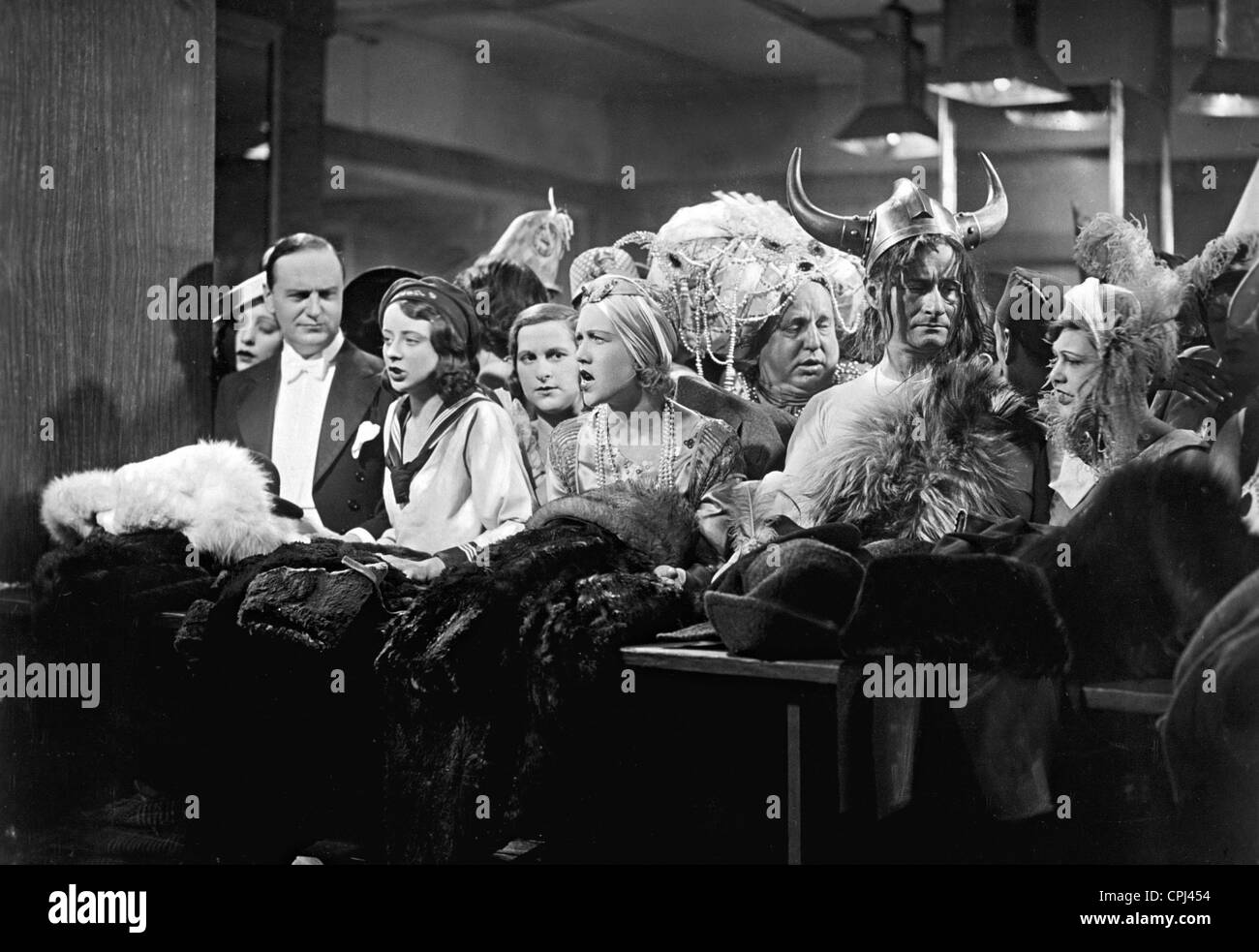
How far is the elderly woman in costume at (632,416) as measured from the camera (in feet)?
11.0

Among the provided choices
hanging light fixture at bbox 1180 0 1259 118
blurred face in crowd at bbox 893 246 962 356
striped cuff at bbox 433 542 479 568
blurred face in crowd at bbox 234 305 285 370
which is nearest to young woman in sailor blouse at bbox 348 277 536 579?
striped cuff at bbox 433 542 479 568

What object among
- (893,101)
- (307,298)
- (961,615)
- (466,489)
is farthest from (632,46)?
(961,615)

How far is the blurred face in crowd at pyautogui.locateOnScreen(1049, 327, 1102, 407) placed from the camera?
10.5 feet

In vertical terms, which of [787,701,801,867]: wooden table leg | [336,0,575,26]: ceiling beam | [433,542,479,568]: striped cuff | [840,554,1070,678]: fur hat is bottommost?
[787,701,801,867]: wooden table leg

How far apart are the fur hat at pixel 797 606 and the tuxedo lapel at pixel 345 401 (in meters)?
1.00

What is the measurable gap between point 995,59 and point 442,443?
4.71 feet

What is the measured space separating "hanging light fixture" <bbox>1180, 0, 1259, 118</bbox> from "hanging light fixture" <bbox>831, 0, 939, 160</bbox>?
52 cm

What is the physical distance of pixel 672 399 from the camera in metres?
3.37

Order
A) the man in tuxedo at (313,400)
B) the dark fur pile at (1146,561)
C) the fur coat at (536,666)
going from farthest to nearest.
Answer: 1. the man in tuxedo at (313,400)
2. the fur coat at (536,666)
3. the dark fur pile at (1146,561)

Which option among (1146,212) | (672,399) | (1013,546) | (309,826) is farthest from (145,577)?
(1146,212)

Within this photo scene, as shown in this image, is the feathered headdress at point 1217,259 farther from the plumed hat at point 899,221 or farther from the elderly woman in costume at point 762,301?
the elderly woman in costume at point 762,301

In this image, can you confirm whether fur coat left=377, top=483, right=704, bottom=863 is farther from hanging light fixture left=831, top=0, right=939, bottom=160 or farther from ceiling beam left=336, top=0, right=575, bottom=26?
ceiling beam left=336, top=0, right=575, bottom=26

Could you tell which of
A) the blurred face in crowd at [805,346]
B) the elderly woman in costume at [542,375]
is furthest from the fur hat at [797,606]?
the elderly woman in costume at [542,375]
